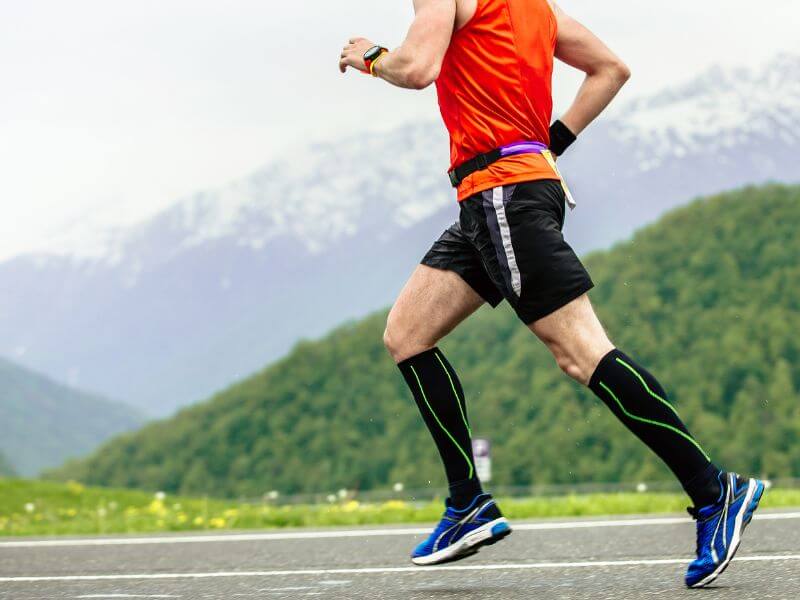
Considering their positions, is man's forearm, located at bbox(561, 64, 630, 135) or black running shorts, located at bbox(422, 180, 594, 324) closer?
black running shorts, located at bbox(422, 180, 594, 324)

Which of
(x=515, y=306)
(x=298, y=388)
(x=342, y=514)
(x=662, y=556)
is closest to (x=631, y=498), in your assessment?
(x=342, y=514)

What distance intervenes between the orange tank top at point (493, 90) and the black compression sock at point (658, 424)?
578mm

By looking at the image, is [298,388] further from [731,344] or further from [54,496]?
[54,496]

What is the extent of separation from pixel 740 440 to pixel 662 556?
353ft

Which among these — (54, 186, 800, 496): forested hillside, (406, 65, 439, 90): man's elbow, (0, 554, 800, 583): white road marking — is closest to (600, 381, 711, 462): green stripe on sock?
(0, 554, 800, 583): white road marking

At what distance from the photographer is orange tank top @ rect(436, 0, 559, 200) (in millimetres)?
3361

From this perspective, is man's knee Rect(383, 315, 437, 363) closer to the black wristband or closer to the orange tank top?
the orange tank top

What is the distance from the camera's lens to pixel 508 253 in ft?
10.6

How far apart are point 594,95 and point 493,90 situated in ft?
1.94

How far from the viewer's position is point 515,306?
3.23 meters

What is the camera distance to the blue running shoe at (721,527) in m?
3.12

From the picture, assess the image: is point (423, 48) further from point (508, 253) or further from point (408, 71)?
point (508, 253)

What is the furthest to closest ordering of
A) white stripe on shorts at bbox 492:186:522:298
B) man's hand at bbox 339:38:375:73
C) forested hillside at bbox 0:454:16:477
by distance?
forested hillside at bbox 0:454:16:477 < man's hand at bbox 339:38:375:73 < white stripe on shorts at bbox 492:186:522:298

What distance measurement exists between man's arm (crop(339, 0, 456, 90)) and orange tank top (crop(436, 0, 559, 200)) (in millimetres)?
113
